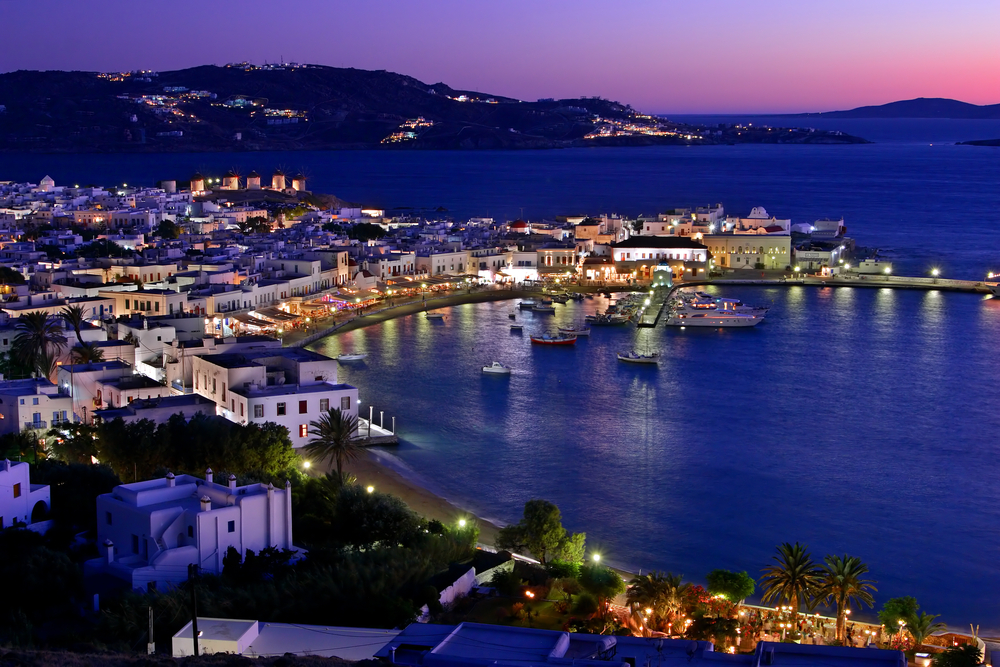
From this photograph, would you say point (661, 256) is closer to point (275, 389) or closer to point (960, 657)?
point (275, 389)

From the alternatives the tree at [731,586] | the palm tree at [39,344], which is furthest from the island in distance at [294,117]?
the tree at [731,586]

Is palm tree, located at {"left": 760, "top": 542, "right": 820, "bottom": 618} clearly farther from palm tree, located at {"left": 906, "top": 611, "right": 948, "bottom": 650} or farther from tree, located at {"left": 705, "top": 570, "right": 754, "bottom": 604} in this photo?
palm tree, located at {"left": 906, "top": 611, "right": 948, "bottom": 650}

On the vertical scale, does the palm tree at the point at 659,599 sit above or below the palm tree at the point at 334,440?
below

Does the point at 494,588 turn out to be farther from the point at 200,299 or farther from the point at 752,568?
the point at 200,299

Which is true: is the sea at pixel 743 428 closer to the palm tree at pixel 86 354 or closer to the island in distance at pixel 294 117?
the palm tree at pixel 86 354

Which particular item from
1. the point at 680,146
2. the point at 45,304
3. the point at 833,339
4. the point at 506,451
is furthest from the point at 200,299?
the point at 680,146
